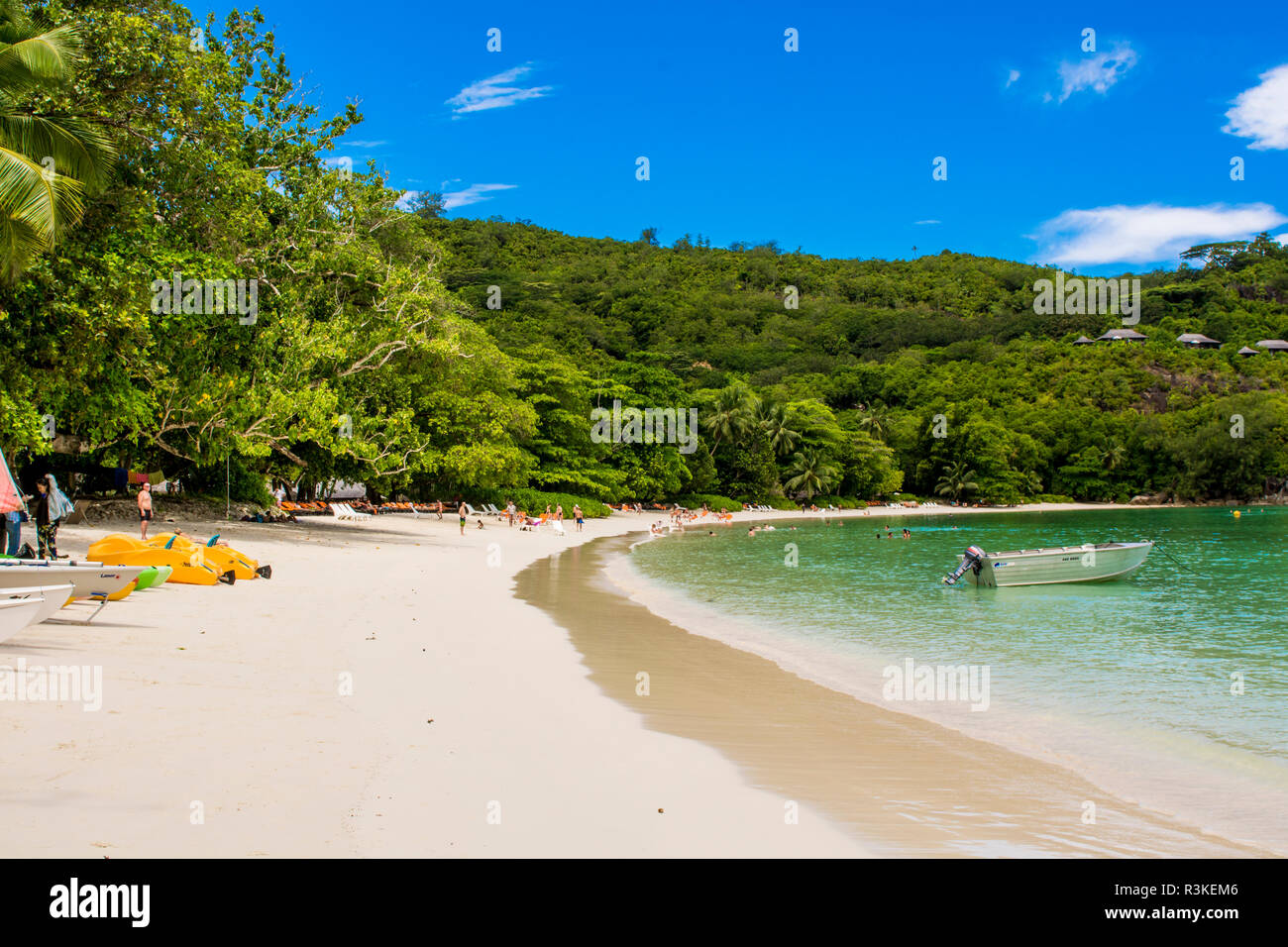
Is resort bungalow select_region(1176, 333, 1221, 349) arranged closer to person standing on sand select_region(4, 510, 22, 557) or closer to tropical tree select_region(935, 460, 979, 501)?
tropical tree select_region(935, 460, 979, 501)

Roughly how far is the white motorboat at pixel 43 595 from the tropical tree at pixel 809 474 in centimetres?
7784

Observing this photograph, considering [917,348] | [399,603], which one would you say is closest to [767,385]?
[917,348]

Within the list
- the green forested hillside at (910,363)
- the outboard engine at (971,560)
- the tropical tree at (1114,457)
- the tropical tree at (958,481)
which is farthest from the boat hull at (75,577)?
the tropical tree at (1114,457)

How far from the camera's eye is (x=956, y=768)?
739 centimetres

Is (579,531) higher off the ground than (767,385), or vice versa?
(767,385)

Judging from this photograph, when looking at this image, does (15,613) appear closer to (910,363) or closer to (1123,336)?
(910,363)

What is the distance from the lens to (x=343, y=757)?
20.1ft

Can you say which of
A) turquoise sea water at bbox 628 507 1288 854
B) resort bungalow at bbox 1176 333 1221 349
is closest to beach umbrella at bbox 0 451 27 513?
turquoise sea water at bbox 628 507 1288 854

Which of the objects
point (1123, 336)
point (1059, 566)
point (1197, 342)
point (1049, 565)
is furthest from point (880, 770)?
point (1123, 336)

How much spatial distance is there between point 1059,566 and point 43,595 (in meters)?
24.9

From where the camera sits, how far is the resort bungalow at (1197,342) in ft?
393

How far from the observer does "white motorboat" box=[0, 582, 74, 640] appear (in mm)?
8047

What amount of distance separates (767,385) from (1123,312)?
68.6 metres
